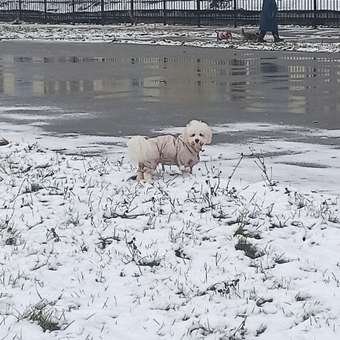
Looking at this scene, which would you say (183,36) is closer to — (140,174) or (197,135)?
(140,174)

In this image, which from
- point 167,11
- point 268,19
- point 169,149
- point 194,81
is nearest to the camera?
point 169,149

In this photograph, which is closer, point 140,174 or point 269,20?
point 140,174

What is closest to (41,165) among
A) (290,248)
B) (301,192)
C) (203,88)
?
(301,192)

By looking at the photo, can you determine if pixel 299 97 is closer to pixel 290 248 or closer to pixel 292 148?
pixel 292 148

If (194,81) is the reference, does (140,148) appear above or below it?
below

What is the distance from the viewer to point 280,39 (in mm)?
30766

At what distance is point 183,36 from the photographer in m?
35.3

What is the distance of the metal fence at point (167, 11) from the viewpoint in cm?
4038

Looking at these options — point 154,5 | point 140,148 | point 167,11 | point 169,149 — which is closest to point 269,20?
point 167,11

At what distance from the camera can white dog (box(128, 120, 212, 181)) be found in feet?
26.2

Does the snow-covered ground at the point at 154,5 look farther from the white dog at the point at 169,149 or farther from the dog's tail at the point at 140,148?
the dog's tail at the point at 140,148

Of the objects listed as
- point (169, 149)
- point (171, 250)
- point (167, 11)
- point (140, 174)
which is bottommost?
point (171, 250)

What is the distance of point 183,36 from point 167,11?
35.0 feet

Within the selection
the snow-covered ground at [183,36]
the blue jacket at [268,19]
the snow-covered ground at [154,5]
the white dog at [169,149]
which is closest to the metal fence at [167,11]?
the snow-covered ground at [154,5]
